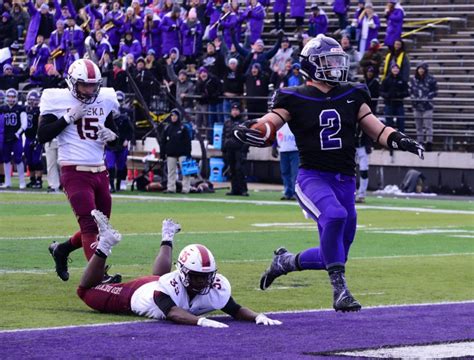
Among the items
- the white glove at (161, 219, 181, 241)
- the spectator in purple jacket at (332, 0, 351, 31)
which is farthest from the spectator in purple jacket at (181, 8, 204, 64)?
the white glove at (161, 219, 181, 241)

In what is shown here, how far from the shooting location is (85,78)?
33.9ft

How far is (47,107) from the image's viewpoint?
34.5 feet

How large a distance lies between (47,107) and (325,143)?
105 inches

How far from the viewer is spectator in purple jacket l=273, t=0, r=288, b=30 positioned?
103 ft

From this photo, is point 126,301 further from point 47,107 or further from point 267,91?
point 267,91

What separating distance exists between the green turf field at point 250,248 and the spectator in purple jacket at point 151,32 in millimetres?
8765

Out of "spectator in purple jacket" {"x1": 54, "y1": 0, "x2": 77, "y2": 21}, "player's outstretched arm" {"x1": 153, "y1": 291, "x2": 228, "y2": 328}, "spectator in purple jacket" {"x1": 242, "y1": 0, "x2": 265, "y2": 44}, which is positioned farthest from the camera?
→ "spectator in purple jacket" {"x1": 54, "y1": 0, "x2": 77, "y2": 21}

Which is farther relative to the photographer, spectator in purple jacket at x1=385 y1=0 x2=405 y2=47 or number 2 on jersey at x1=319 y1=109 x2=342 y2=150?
spectator in purple jacket at x1=385 y1=0 x2=405 y2=47

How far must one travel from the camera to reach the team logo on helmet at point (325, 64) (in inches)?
359

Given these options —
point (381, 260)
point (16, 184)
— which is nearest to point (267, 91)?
point (16, 184)

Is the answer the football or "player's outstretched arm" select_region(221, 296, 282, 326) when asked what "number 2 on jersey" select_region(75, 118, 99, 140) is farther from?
"player's outstretched arm" select_region(221, 296, 282, 326)

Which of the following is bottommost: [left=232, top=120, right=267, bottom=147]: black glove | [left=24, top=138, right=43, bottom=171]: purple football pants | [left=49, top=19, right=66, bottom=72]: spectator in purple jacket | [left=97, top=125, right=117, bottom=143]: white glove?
[left=24, top=138, right=43, bottom=171]: purple football pants

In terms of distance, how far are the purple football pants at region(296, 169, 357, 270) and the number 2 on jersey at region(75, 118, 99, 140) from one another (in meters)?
2.18

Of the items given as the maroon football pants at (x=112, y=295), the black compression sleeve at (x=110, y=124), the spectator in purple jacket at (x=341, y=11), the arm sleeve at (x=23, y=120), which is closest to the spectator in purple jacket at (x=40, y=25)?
the spectator in purple jacket at (x=341, y=11)
